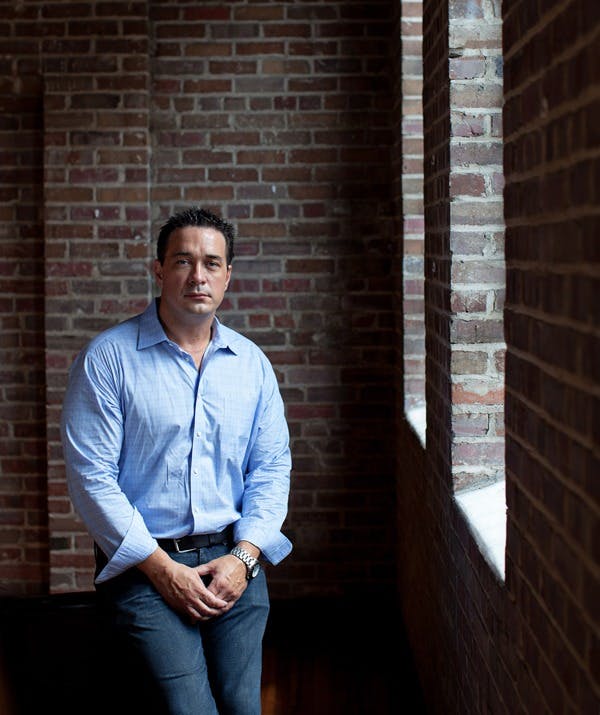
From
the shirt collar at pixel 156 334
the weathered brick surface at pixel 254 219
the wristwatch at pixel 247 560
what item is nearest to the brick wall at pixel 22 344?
the weathered brick surface at pixel 254 219

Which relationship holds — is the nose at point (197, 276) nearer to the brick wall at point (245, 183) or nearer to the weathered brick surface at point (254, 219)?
the weathered brick surface at point (254, 219)

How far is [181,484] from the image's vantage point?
229 centimetres

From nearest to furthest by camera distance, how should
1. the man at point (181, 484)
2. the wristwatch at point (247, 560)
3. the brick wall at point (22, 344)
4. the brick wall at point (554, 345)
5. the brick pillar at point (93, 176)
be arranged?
the brick wall at point (554, 345) → the man at point (181, 484) → the wristwatch at point (247, 560) → the brick pillar at point (93, 176) → the brick wall at point (22, 344)

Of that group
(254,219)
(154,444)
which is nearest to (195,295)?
(154,444)

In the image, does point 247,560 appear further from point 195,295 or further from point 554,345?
point 554,345

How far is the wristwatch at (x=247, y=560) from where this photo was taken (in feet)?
7.49

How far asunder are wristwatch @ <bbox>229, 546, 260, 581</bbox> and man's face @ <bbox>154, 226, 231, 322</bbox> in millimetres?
578

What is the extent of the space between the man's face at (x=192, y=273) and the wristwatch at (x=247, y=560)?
0.58 m

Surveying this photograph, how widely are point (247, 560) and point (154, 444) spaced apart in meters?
0.36

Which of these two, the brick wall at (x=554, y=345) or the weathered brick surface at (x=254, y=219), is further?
the weathered brick surface at (x=254, y=219)

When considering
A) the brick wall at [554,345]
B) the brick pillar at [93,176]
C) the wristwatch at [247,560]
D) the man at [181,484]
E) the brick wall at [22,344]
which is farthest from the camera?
the brick wall at [22,344]

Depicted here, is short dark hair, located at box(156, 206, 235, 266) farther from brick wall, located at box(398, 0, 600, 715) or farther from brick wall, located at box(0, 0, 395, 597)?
brick wall, located at box(0, 0, 395, 597)

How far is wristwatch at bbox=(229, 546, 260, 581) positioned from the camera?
2.28 m

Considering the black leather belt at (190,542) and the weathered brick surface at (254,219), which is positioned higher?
the weathered brick surface at (254,219)
